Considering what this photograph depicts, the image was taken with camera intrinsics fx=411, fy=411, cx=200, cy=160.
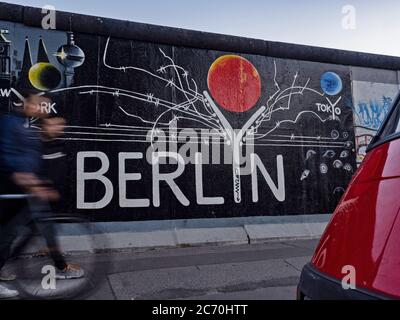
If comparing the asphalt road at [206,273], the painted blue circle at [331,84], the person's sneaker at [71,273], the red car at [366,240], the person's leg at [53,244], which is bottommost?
the asphalt road at [206,273]

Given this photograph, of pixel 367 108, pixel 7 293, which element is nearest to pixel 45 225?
pixel 7 293

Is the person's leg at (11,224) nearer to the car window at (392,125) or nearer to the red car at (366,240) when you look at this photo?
the red car at (366,240)

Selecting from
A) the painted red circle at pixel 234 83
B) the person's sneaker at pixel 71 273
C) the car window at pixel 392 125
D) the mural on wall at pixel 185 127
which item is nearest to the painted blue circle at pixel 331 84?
the mural on wall at pixel 185 127

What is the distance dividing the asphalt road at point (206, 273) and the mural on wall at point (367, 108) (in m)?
3.52

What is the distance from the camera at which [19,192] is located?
3689 millimetres

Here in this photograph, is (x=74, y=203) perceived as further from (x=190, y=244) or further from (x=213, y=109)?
(x=213, y=109)

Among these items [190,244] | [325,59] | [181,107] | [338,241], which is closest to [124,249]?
[190,244]

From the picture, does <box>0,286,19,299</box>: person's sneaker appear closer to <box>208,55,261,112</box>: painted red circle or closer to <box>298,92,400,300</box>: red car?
<box>298,92,400,300</box>: red car

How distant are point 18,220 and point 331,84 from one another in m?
7.21

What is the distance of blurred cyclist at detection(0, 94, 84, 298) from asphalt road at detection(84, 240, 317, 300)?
506 millimetres

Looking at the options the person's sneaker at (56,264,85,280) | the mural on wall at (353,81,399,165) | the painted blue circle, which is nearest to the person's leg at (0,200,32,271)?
the person's sneaker at (56,264,85,280)

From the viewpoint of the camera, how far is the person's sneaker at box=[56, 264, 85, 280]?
373 cm

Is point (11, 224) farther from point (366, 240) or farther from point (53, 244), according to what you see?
point (366, 240)

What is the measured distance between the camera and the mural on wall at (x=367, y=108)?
29.6 ft
